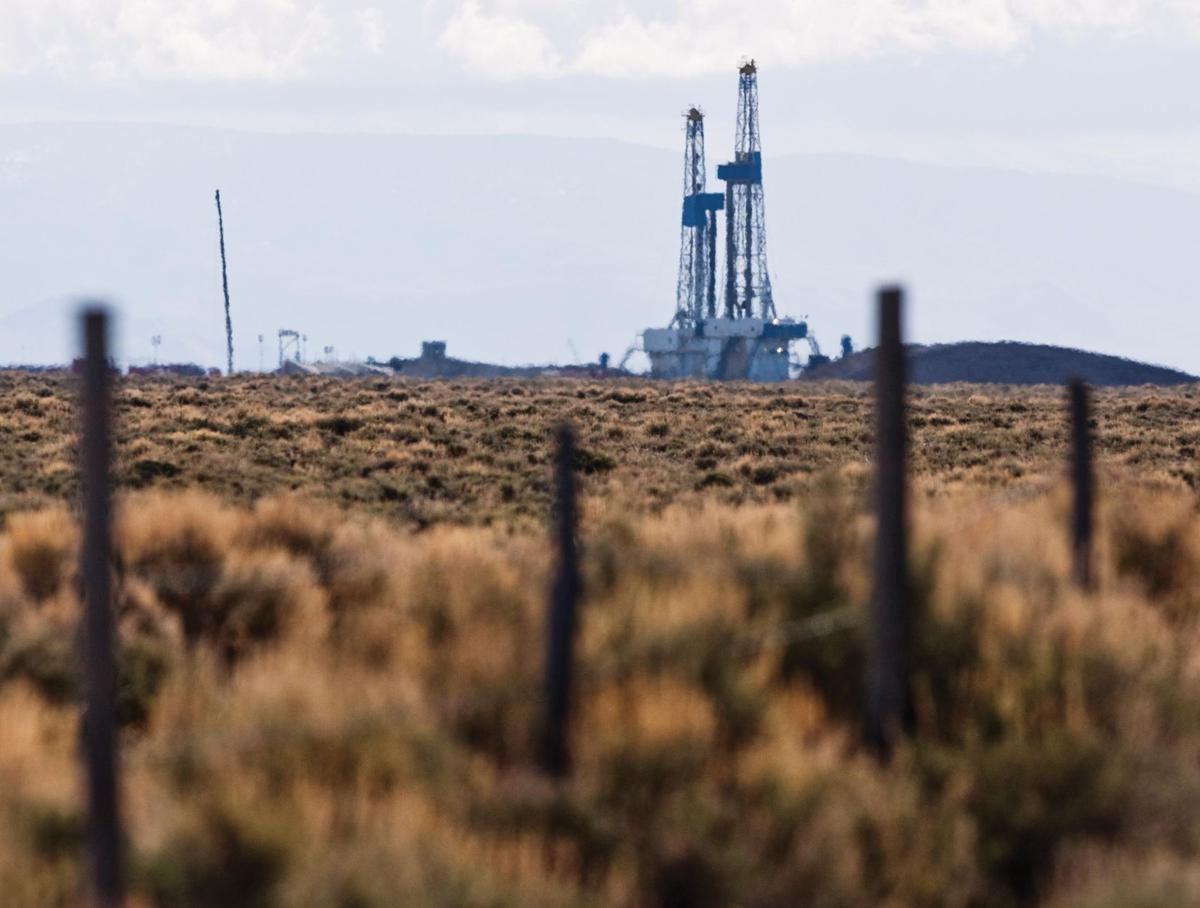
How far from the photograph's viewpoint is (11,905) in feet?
20.6

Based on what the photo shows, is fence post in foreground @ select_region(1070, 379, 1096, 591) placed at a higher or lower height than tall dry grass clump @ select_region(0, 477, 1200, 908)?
higher

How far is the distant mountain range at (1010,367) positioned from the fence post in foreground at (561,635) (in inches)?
4597

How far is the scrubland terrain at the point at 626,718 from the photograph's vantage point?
22.5ft

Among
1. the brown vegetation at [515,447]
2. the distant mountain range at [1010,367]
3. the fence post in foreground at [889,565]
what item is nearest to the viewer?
the fence post in foreground at [889,565]

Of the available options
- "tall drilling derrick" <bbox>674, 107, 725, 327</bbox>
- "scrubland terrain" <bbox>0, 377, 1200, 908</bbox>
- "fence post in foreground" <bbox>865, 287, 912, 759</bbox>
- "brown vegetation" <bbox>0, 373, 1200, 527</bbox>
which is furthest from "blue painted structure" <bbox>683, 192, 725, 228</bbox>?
"fence post in foreground" <bbox>865, 287, 912, 759</bbox>

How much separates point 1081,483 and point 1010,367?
407 ft

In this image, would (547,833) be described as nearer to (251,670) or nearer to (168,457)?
(251,670)

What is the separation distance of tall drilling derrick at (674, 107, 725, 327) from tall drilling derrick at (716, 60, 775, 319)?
72.6 inches

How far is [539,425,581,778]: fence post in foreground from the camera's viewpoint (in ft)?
25.1

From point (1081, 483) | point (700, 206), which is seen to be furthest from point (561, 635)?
point (700, 206)

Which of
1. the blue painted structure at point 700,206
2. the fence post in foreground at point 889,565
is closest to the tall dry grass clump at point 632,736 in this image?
the fence post in foreground at point 889,565

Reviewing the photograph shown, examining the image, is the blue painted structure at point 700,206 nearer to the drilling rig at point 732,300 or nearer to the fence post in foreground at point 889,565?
the drilling rig at point 732,300

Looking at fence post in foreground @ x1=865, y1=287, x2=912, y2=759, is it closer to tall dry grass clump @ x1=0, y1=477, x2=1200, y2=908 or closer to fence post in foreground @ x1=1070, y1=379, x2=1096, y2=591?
tall dry grass clump @ x1=0, y1=477, x2=1200, y2=908

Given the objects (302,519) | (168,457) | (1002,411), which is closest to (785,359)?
(1002,411)
